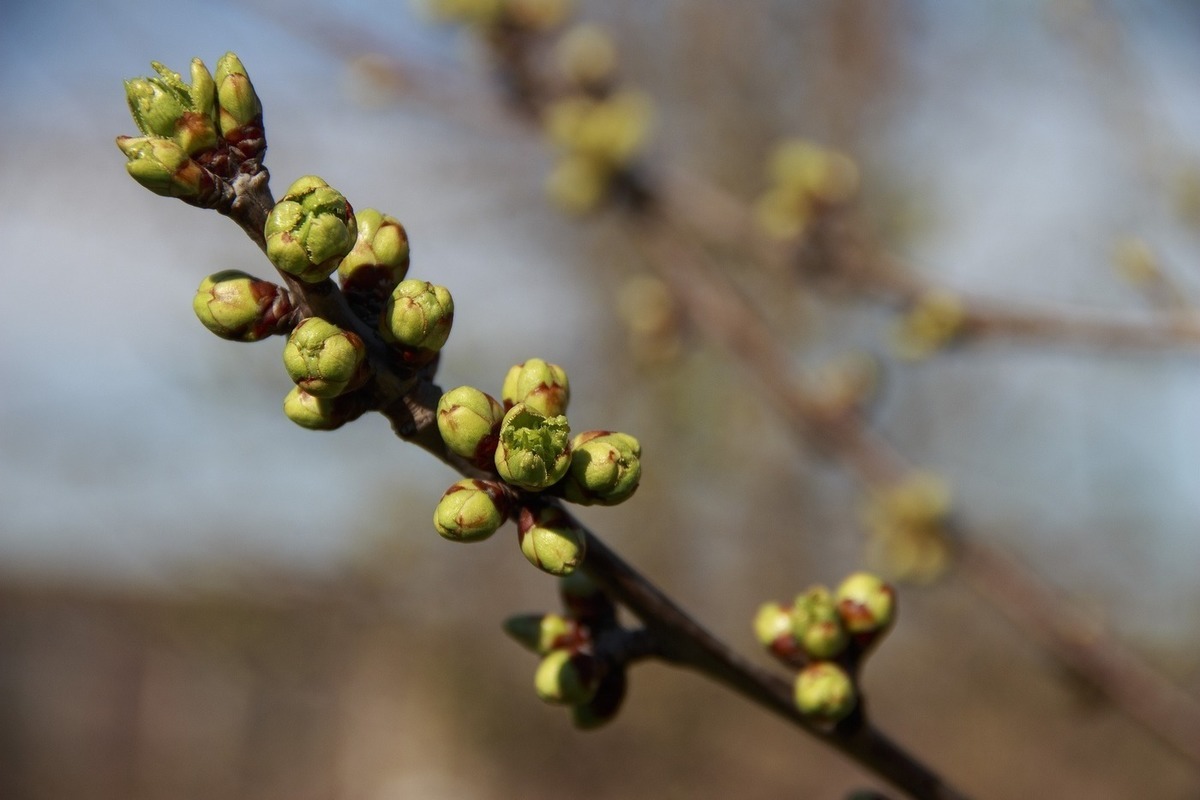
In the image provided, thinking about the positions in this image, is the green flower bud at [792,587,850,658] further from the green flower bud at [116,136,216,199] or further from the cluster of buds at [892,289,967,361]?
the cluster of buds at [892,289,967,361]

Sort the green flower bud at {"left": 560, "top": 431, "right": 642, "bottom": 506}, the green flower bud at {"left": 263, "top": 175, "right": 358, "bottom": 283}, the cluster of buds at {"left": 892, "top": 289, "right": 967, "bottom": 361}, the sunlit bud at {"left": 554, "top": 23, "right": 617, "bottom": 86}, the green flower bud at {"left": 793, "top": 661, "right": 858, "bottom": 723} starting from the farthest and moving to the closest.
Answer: the sunlit bud at {"left": 554, "top": 23, "right": 617, "bottom": 86}
the cluster of buds at {"left": 892, "top": 289, "right": 967, "bottom": 361}
the green flower bud at {"left": 793, "top": 661, "right": 858, "bottom": 723}
the green flower bud at {"left": 560, "top": 431, "right": 642, "bottom": 506}
the green flower bud at {"left": 263, "top": 175, "right": 358, "bottom": 283}

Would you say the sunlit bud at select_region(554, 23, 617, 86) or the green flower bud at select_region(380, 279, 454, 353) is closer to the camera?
the green flower bud at select_region(380, 279, 454, 353)

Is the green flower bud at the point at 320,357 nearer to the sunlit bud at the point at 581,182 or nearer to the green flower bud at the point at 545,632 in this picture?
the green flower bud at the point at 545,632

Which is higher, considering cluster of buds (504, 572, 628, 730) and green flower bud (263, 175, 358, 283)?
green flower bud (263, 175, 358, 283)

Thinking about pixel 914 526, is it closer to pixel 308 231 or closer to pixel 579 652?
pixel 579 652

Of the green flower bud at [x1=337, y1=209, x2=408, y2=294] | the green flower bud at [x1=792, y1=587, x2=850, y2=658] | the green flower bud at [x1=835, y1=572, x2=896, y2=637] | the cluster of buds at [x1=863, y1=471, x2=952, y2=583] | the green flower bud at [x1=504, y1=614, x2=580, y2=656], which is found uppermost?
the cluster of buds at [x1=863, y1=471, x2=952, y2=583]

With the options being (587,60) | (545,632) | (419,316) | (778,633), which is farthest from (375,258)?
(587,60)

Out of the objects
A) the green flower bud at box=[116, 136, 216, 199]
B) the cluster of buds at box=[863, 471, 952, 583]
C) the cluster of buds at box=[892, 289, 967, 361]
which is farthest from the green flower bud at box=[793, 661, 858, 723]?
the cluster of buds at box=[863, 471, 952, 583]
